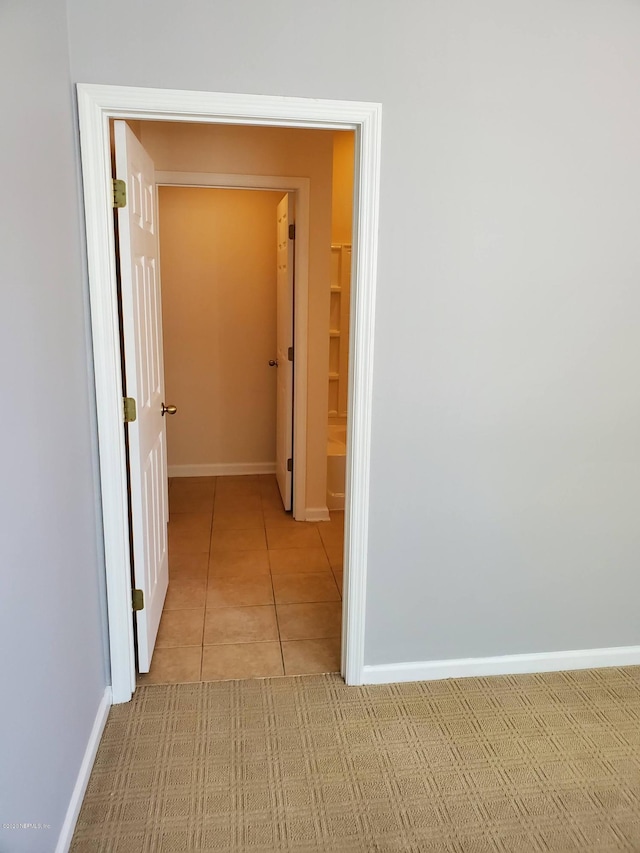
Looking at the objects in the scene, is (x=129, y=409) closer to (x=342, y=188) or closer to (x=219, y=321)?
(x=219, y=321)

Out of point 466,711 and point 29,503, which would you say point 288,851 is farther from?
point 29,503

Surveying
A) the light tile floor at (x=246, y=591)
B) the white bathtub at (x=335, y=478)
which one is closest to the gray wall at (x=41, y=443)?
the light tile floor at (x=246, y=591)

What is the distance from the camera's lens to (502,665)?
8.34 ft

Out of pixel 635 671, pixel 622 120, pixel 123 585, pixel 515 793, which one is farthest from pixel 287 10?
pixel 635 671

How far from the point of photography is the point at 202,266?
4.66 metres

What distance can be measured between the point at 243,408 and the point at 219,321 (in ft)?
2.22

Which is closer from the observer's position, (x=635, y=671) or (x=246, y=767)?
(x=246, y=767)

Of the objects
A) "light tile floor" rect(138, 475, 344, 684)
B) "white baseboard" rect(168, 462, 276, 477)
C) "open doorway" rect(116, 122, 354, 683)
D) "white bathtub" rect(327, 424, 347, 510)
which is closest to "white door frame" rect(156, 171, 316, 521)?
"open doorway" rect(116, 122, 354, 683)

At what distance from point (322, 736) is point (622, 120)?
232cm

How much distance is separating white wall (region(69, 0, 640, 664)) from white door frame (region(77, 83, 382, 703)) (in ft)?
0.16

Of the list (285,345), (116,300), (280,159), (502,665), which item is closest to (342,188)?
(280,159)

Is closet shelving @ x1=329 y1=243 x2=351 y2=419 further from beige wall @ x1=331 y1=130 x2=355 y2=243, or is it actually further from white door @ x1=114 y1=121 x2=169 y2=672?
white door @ x1=114 y1=121 x2=169 y2=672

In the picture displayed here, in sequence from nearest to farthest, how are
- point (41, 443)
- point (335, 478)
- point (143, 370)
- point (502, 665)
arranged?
point (41, 443), point (143, 370), point (502, 665), point (335, 478)

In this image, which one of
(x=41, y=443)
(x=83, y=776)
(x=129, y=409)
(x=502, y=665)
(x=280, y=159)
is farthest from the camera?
(x=280, y=159)
